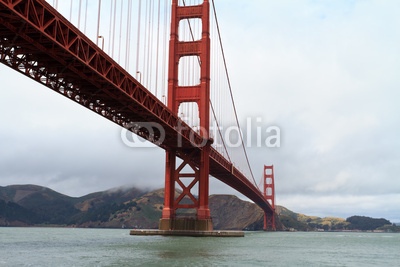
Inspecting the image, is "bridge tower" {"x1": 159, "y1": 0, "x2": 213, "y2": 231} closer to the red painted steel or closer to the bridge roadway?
the red painted steel

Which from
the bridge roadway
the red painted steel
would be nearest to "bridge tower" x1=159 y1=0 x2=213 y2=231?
the red painted steel

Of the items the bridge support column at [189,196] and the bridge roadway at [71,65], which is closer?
the bridge roadway at [71,65]

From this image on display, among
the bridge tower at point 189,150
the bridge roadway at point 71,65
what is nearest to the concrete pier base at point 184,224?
the bridge tower at point 189,150

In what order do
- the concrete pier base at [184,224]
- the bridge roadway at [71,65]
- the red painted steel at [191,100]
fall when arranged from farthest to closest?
the red painted steel at [191,100]
the concrete pier base at [184,224]
the bridge roadway at [71,65]

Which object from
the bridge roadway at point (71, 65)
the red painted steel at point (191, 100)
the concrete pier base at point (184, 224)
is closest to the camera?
the bridge roadway at point (71, 65)

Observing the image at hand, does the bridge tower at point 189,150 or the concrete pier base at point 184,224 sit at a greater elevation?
the bridge tower at point 189,150

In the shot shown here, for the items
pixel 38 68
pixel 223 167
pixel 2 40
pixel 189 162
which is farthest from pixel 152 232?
pixel 2 40

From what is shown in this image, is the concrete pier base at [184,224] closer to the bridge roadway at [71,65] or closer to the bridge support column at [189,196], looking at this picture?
the bridge support column at [189,196]

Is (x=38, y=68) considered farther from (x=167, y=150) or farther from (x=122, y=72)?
(x=167, y=150)
